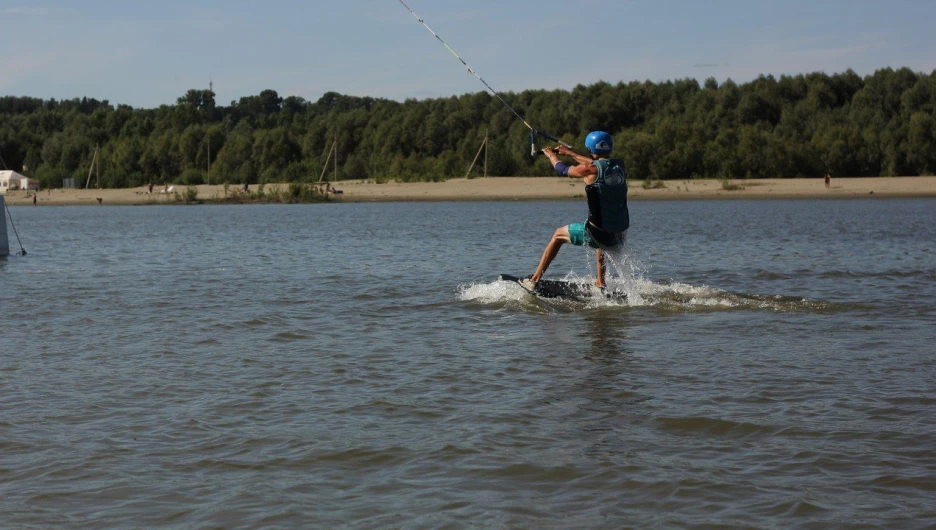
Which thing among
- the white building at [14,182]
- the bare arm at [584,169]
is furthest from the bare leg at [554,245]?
the white building at [14,182]

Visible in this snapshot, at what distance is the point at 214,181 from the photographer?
10781cm

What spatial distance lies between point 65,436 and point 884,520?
5207 mm

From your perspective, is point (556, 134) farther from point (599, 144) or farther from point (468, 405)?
point (468, 405)

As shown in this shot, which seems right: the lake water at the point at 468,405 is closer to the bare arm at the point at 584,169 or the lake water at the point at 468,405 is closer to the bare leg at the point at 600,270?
the bare leg at the point at 600,270

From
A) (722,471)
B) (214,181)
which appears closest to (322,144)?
(214,181)

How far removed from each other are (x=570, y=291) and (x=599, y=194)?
1472 mm

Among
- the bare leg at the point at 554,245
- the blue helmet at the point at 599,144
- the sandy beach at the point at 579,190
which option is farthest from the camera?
the sandy beach at the point at 579,190

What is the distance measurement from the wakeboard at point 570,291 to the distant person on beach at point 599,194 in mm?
643

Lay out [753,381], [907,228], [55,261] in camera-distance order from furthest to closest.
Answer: [907,228] → [55,261] → [753,381]

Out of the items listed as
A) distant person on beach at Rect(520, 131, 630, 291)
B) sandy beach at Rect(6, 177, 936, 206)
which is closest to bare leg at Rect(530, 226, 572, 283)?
distant person on beach at Rect(520, 131, 630, 291)

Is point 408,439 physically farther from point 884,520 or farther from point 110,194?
point 110,194

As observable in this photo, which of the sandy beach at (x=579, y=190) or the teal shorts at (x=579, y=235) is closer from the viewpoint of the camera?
the teal shorts at (x=579, y=235)

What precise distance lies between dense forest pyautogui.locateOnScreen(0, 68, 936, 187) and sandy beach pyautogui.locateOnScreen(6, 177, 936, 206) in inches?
155

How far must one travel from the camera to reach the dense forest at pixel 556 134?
2931 inches
